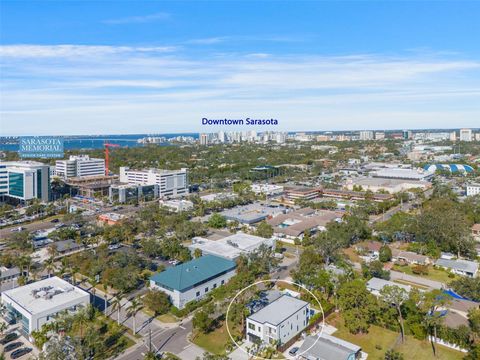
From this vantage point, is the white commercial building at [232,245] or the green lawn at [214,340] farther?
the white commercial building at [232,245]

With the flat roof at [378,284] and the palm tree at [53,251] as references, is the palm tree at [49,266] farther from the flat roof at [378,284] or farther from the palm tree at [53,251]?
the flat roof at [378,284]

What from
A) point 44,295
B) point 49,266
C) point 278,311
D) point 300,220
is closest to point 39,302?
point 44,295

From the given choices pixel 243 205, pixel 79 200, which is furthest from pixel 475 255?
pixel 79 200

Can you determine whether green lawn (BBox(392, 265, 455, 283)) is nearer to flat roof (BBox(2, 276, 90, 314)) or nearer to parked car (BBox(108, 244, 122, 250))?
flat roof (BBox(2, 276, 90, 314))

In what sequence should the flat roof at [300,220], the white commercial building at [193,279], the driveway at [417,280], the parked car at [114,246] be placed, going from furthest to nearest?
1. the flat roof at [300,220]
2. the parked car at [114,246]
3. the driveway at [417,280]
4. the white commercial building at [193,279]

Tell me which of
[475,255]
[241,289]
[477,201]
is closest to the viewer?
[241,289]

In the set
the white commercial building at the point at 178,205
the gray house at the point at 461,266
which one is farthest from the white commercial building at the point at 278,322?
the white commercial building at the point at 178,205

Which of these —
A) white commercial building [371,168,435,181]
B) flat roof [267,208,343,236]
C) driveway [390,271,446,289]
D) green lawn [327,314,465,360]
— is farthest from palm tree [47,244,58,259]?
white commercial building [371,168,435,181]

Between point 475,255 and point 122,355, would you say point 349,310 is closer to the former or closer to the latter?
point 122,355
